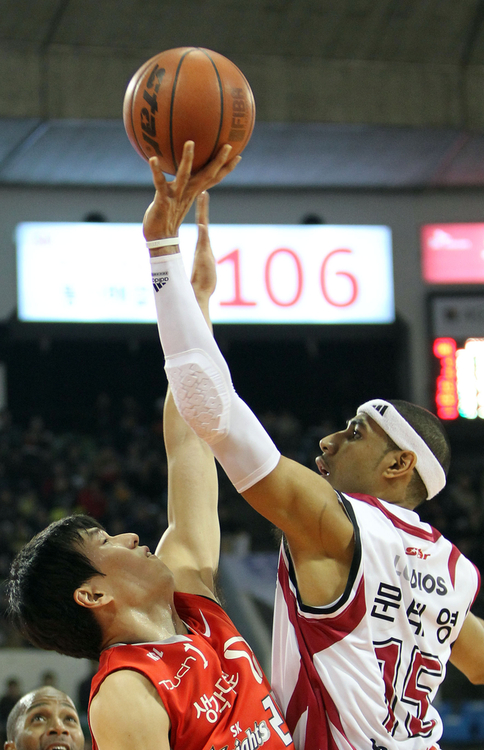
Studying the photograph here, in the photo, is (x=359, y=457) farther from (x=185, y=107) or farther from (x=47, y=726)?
(x=47, y=726)

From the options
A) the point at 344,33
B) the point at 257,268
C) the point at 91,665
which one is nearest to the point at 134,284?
the point at 257,268

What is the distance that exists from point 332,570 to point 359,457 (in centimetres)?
42

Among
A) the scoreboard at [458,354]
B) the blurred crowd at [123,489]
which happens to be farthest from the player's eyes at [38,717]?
the scoreboard at [458,354]

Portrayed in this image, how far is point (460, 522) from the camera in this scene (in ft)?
41.0

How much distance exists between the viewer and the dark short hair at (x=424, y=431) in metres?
2.48

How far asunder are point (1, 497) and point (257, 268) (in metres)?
4.31

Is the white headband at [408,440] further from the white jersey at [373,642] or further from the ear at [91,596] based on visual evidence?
the ear at [91,596]

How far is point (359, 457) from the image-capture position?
249 cm

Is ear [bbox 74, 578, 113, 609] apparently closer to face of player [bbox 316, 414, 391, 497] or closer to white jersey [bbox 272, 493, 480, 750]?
white jersey [bbox 272, 493, 480, 750]

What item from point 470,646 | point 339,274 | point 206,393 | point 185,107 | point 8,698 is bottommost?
point 8,698

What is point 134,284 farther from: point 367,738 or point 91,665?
point 367,738

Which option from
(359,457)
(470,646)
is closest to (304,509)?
(359,457)

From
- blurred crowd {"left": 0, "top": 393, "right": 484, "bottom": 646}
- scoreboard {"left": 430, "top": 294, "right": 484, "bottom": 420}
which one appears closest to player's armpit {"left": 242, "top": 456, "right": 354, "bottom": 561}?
blurred crowd {"left": 0, "top": 393, "right": 484, "bottom": 646}

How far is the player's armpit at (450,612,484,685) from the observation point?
2.62 m
